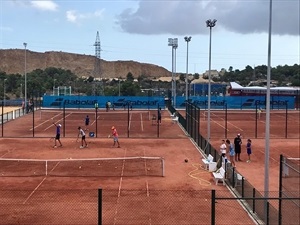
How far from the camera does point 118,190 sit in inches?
723

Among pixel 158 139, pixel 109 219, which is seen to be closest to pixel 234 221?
pixel 109 219

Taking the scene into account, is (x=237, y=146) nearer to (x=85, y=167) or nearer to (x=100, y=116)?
(x=85, y=167)

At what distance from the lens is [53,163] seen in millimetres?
24406

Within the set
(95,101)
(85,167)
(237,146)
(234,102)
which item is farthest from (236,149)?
(234,102)

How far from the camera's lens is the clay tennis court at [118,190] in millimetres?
14789

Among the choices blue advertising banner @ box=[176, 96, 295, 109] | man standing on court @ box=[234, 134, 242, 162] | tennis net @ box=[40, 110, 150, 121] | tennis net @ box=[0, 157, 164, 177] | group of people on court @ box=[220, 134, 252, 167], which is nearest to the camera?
tennis net @ box=[0, 157, 164, 177]

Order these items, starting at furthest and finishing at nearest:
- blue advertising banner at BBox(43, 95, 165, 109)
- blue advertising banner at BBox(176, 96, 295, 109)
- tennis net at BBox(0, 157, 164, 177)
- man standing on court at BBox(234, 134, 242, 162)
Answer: blue advertising banner at BBox(176, 96, 295, 109) → blue advertising banner at BBox(43, 95, 165, 109) → man standing on court at BBox(234, 134, 242, 162) → tennis net at BBox(0, 157, 164, 177)

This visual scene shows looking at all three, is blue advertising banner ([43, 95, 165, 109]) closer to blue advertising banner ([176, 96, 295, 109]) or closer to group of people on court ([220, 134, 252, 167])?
blue advertising banner ([176, 96, 295, 109])

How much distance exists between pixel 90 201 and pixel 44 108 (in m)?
53.7

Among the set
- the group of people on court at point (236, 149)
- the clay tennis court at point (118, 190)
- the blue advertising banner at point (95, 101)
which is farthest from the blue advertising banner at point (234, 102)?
the group of people on court at point (236, 149)

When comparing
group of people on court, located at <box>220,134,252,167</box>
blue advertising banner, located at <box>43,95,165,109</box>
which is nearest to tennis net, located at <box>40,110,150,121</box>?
blue advertising banner, located at <box>43,95,165,109</box>

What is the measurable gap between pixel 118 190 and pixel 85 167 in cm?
528

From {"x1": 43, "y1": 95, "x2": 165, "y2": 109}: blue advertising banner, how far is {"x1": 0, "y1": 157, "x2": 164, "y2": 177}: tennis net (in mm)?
44528

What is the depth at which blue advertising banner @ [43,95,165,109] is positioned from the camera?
230ft
